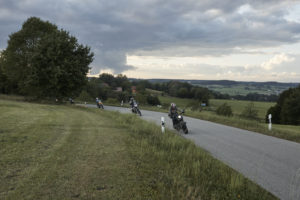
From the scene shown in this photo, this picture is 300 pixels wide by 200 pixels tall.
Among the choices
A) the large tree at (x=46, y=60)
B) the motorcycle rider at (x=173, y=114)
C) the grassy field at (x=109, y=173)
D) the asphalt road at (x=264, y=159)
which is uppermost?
the large tree at (x=46, y=60)

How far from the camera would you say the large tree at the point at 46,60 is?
28328mm

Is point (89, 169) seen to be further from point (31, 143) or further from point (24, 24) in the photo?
point (24, 24)

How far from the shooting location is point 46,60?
28469 millimetres

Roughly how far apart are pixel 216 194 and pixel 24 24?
3658 cm

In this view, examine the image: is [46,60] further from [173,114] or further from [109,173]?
[109,173]

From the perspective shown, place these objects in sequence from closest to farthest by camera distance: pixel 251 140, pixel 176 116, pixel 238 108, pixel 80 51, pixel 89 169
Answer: pixel 89 169, pixel 251 140, pixel 176 116, pixel 80 51, pixel 238 108

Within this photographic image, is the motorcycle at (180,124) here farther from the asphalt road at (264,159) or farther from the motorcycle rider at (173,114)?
the asphalt road at (264,159)

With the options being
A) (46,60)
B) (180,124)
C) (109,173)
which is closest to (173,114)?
(180,124)

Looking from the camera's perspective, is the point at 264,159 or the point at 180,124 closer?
the point at 264,159

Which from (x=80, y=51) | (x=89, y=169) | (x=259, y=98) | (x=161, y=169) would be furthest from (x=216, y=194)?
(x=259, y=98)

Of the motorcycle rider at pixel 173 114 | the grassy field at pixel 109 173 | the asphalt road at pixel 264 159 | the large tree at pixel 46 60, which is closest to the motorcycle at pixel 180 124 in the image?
the motorcycle rider at pixel 173 114

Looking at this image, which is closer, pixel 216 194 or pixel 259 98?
pixel 216 194

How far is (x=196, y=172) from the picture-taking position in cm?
536

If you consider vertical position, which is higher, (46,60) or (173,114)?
(46,60)
